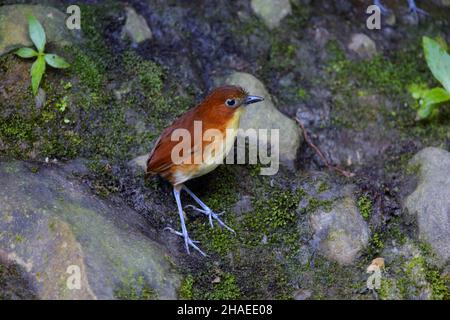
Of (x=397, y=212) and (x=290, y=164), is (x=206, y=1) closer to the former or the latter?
(x=290, y=164)

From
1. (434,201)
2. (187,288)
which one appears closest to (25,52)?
(187,288)

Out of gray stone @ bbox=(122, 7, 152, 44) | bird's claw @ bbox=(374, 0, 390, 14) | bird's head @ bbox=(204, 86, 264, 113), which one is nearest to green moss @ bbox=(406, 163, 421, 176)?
bird's head @ bbox=(204, 86, 264, 113)

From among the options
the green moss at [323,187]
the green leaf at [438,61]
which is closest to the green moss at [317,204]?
the green moss at [323,187]

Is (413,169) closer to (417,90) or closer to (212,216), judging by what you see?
(417,90)
